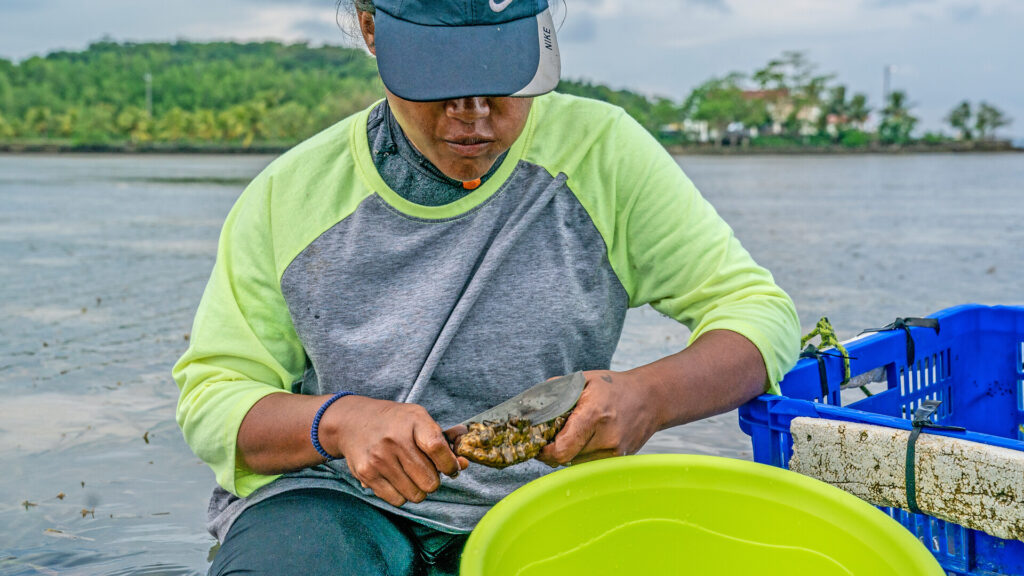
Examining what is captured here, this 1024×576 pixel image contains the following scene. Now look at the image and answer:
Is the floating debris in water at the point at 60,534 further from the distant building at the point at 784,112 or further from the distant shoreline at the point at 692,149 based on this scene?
the distant building at the point at 784,112

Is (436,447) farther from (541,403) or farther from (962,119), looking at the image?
(962,119)

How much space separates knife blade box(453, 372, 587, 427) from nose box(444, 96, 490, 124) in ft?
1.41

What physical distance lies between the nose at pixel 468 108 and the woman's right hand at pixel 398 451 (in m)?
0.45

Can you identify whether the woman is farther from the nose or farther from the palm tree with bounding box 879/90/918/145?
the palm tree with bounding box 879/90/918/145

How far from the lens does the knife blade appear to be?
51.8 inches

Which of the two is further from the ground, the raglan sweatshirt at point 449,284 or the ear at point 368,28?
the ear at point 368,28

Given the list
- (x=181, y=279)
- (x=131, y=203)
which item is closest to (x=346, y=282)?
(x=181, y=279)

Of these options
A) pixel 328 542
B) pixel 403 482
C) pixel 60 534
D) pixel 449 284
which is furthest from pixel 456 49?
pixel 60 534

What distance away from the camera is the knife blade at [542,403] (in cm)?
131

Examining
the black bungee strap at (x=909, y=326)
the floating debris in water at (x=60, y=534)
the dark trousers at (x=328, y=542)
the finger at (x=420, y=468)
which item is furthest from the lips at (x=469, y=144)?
the floating debris in water at (x=60, y=534)

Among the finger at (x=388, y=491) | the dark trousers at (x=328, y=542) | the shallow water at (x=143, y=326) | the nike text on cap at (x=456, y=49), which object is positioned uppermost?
the nike text on cap at (x=456, y=49)

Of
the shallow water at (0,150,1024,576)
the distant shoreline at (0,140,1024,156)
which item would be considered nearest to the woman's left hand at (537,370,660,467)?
the shallow water at (0,150,1024,576)

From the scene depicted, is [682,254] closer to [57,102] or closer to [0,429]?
[0,429]

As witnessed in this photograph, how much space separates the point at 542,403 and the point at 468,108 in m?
0.47
